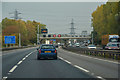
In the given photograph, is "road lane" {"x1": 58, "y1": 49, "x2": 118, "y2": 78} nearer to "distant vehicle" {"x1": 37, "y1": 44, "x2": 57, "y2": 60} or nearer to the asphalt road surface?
the asphalt road surface

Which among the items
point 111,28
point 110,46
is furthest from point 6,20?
point 110,46

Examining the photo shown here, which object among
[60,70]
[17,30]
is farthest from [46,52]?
[17,30]

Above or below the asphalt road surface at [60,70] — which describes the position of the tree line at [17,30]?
above

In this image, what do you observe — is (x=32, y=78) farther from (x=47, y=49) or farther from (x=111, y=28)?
(x=111, y=28)

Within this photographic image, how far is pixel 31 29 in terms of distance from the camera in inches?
5300

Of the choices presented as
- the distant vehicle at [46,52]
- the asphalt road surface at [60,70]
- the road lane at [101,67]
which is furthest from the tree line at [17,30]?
the asphalt road surface at [60,70]

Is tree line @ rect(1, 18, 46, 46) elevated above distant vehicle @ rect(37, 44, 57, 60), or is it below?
above

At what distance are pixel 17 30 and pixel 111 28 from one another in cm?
4511

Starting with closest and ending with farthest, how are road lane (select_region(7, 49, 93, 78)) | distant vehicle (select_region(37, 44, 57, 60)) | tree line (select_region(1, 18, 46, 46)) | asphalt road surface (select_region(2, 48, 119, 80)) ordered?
road lane (select_region(7, 49, 93, 78))
asphalt road surface (select_region(2, 48, 119, 80))
distant vehicle (select_region(37, 44, 57, 60))
tree line (select_region(1, 18, 46, 46))

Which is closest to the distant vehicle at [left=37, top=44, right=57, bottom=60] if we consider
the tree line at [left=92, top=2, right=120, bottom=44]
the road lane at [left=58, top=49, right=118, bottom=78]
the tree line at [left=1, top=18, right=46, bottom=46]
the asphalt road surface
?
the road lane at [left=58, top=49, right=118, bottom=78]

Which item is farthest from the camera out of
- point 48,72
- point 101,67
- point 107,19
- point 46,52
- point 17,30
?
point 17,30

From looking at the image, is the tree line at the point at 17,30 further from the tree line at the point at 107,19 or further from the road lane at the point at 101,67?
the road lane at the point at 101,67

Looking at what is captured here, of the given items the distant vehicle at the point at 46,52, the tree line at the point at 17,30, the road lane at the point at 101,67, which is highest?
the tree line at the point at 17,30

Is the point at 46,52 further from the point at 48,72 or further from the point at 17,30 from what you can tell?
the point at 17,30
